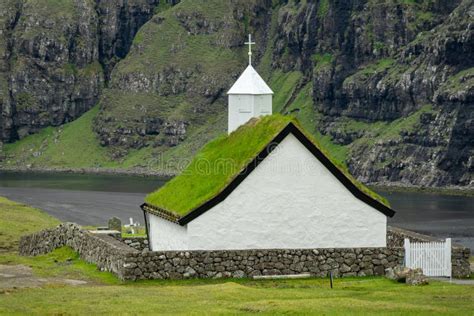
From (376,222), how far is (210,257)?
6.91m

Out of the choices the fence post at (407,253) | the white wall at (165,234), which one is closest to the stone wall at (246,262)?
the fence post at (407,253)

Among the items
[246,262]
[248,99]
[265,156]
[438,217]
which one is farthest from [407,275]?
[438,217]

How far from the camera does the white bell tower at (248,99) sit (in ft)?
181

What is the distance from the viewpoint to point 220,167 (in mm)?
52062

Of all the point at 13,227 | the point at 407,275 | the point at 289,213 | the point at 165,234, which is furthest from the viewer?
the point at 13,227

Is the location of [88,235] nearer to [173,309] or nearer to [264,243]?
[264,243]

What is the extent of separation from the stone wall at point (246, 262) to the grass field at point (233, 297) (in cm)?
47

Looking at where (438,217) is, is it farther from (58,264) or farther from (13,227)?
(58,264)

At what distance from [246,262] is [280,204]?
2.81 m

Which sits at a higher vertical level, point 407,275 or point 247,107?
point 247,107

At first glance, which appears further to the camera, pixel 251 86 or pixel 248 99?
pixel 248 99

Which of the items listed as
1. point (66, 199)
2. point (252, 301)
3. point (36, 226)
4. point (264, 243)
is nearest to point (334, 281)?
point (264, 243)

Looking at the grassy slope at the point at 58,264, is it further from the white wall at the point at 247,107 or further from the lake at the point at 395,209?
the lake at the point at 395,209

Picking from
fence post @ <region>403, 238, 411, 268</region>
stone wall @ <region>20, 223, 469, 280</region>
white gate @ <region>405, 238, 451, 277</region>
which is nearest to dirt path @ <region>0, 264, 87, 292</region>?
stone wall @ <region>20, 223, 469, 280</region>
